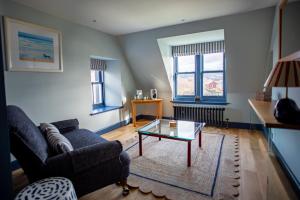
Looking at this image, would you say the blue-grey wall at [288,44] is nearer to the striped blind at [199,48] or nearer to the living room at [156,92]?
the living room at [156,92]

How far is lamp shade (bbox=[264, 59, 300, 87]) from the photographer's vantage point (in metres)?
1.29

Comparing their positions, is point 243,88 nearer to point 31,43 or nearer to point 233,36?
point 233,36

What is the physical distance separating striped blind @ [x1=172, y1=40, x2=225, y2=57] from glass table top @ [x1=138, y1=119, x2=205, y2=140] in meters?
2.02

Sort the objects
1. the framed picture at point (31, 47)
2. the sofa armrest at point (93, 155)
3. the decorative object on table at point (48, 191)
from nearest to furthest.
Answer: the decorative object on table at point (48, 191), the sofa armrest at point (93, 155), the framed picture at point (31, 47)

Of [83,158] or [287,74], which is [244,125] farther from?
[83,158]

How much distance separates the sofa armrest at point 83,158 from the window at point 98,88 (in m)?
2.79

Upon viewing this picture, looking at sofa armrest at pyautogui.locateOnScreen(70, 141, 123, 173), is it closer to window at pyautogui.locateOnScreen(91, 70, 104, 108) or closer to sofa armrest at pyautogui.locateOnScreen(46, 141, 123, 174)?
sofa armrest at pyautogui.locateOnScreen(46, 141, 123, 174)

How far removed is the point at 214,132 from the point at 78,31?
3.45 meters

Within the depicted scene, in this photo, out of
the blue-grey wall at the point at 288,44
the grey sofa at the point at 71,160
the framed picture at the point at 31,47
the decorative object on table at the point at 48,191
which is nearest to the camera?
the decorative object on table at the point at 48,191

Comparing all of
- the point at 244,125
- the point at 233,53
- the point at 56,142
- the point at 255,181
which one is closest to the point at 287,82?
the point at 255,181

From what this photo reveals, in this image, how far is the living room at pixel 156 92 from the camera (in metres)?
1.84

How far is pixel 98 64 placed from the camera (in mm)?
4184

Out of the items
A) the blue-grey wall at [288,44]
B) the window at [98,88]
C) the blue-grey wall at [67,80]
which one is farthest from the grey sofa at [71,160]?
the window at [98,88]

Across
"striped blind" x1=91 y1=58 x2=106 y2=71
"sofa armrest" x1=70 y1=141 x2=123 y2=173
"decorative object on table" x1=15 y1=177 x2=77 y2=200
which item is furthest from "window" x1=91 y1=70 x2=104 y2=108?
"decorative object on table" x1=15 y1=177 x2=77 y2=200
